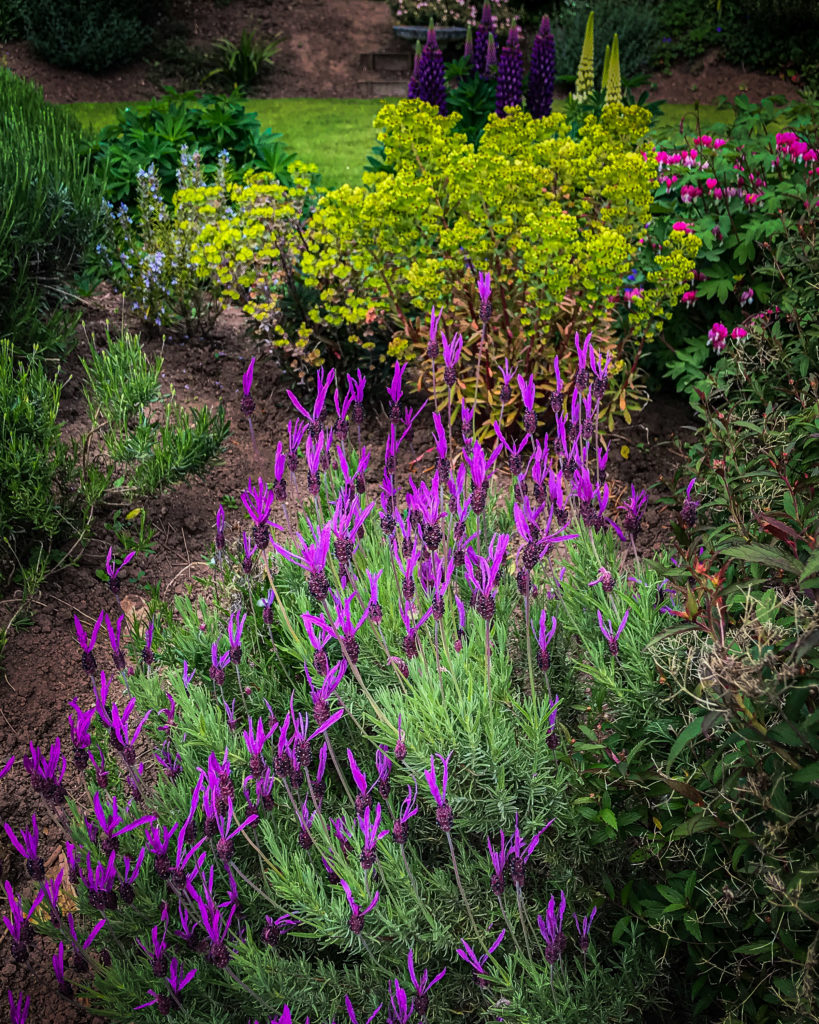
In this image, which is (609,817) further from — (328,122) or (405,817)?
(328,122)

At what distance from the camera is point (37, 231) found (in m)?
4.34

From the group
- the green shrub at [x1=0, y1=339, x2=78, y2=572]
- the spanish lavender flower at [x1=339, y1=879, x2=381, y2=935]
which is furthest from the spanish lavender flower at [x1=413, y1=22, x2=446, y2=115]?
the spanish lavender flower at [x1=339, y1=879, x2=381, y2=935]

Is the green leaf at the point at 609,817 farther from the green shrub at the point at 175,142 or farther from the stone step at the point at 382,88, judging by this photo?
the stone step at the point at 382,88

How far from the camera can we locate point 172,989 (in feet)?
5.00

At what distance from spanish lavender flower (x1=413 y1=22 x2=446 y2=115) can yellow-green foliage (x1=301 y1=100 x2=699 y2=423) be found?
227 cm

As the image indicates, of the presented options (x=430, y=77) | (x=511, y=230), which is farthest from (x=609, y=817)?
(x=430, y=77)

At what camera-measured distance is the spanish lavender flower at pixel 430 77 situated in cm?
601

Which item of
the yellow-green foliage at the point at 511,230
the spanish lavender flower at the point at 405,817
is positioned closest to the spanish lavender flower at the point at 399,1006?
the spanish lavender flower at the point at 405,817

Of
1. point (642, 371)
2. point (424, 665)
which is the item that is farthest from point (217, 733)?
point (642, 371)

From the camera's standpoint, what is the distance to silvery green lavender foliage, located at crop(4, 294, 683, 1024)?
1.54 m

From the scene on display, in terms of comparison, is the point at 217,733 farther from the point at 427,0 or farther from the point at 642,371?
the point at 427,0

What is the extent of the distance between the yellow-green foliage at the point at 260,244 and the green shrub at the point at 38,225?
581 mm

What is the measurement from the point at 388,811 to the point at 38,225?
11.9ft

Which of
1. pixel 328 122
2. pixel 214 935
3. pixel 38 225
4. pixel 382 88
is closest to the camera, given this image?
pixel 214 935
